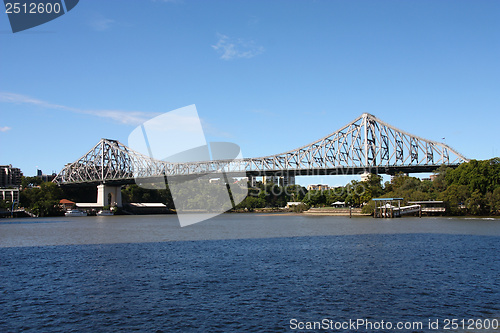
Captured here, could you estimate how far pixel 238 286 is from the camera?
1672cm

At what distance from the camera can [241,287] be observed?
16.5 m

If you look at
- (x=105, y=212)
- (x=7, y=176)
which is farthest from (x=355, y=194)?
(x=7, y=176)

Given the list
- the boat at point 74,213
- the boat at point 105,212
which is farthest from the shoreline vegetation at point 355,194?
the boat at point 105,212

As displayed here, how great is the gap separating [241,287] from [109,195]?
10165 centimetres

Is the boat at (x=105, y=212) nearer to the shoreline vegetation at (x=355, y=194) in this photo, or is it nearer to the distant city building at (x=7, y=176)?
the shoreline vegetation at (x=355, y=194)

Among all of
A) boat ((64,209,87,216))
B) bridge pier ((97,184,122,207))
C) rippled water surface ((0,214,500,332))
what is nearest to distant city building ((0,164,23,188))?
bridge pier ((97,184,122,207))

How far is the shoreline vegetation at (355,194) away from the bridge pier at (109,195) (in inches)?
103

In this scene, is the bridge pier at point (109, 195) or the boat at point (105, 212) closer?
the boat at point (105, 212)

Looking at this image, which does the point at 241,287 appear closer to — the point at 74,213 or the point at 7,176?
the point at 74,213

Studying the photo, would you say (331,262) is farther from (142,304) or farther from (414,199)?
(414,199)

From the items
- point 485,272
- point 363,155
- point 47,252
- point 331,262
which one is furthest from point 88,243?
point 363,155

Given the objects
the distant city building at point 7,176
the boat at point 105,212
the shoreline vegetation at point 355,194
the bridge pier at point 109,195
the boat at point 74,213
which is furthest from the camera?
the distant city building at point 7,176

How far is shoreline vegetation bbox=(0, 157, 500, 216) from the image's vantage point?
205 feet

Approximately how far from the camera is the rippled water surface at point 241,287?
12.7m
